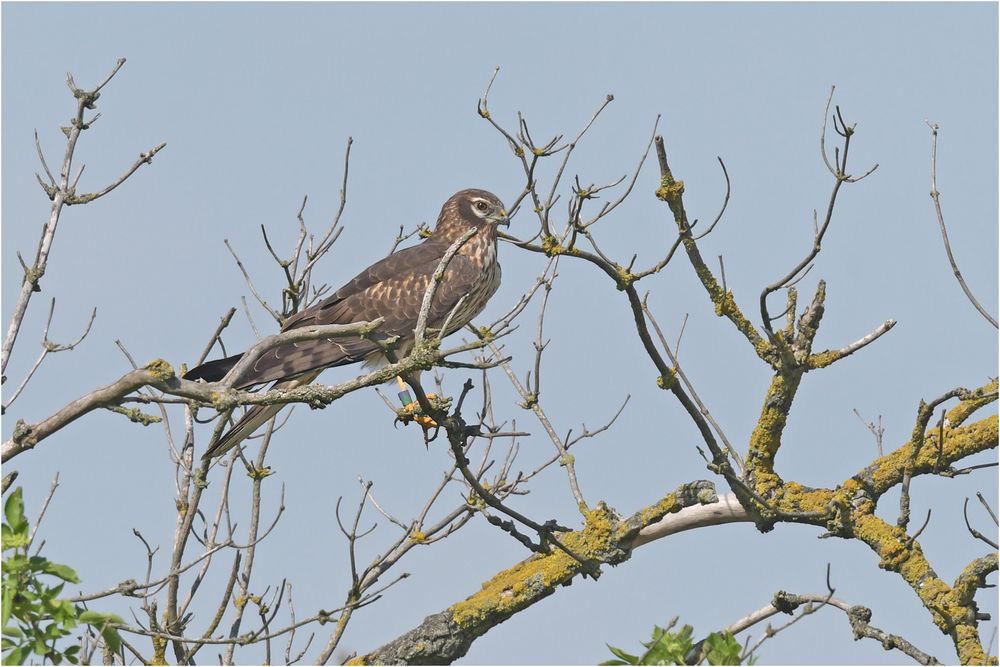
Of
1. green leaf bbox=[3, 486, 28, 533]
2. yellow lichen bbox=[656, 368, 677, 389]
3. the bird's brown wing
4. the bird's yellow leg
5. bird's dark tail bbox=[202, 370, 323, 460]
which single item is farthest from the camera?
the bird's brown wing

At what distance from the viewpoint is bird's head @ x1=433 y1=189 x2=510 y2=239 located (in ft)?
31.9

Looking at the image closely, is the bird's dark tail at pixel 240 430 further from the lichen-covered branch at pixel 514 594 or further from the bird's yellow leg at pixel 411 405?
the lichen-covered branch at pixel 514 594

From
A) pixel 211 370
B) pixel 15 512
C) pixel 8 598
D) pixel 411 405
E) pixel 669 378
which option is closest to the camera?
Answer: pixel 8 598

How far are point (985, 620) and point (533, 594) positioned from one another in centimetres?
217

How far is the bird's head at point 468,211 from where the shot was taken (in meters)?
9.72

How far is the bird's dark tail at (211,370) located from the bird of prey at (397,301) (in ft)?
3.02

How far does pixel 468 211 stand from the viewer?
9.82 meters

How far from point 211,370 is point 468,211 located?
3.38 meters

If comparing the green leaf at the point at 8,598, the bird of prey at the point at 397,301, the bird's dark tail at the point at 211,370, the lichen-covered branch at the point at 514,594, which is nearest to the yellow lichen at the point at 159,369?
the green leaf at the point at 8,598

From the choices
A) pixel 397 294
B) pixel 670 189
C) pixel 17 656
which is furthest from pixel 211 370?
pixel 17 656

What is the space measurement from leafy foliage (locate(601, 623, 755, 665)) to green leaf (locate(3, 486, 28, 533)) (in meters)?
2.14

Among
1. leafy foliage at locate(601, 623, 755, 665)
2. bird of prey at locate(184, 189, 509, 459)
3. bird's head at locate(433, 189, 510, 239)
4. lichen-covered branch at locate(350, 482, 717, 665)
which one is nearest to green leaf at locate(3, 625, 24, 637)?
leafy foliage at locate(601, 623, 755, 665)

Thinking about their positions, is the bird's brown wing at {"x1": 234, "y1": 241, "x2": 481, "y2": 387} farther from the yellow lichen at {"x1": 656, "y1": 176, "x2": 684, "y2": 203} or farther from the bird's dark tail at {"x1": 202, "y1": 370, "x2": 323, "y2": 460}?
the yellow lichen at {"x1": 656, "y1": 176, "x2": 684, "y2": 203}

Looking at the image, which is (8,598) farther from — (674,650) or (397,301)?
(397,301)
